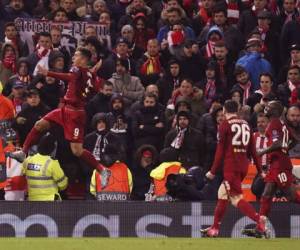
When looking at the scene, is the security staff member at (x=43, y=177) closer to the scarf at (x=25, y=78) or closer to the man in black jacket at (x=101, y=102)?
the man in black jacket at (x=101, y=102)

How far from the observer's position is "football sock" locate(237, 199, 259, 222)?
16.1 m

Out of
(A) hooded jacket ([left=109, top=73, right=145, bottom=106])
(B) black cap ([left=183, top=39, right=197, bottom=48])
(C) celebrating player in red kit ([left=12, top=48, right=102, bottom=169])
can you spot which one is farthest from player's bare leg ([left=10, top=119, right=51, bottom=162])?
(B) black cap ([left=183, top=39, right=197, bottom=48])

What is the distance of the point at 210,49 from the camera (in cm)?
2139

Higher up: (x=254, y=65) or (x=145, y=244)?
(x=254, y=65)

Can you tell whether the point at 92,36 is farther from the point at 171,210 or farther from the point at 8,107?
the point at 171,210

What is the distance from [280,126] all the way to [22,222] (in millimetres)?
3705

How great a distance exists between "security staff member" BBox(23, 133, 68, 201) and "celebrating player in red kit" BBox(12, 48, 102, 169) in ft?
0.86

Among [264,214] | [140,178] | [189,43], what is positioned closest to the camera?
[264,214]

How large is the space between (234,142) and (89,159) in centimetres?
252

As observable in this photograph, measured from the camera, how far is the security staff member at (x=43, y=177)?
18.1m

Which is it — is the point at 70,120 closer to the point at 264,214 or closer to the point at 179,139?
the point at 179,139

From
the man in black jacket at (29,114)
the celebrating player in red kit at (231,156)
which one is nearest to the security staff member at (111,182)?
the man in black jacket at (29,114)

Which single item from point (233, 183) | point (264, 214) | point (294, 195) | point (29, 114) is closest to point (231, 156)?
point (233, 183)

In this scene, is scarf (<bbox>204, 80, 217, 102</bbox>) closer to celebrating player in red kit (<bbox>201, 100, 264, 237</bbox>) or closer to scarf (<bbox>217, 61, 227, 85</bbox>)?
scarf (<bbox>217, 61, 227, 85</bbox>)
